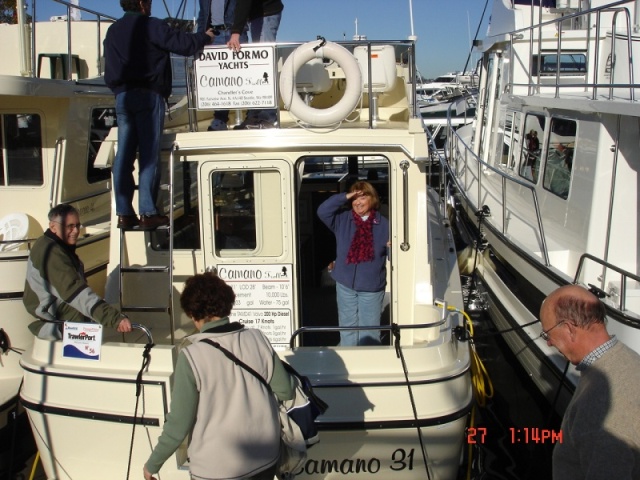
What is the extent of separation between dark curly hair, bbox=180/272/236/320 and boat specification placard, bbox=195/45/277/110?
6.90 feet

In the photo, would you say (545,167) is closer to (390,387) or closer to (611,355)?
(390,387)

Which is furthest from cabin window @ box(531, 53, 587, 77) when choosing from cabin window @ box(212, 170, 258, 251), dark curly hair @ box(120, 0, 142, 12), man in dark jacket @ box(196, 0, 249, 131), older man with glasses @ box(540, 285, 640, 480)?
older man with glasses @ box(540, 285, 640, 480)

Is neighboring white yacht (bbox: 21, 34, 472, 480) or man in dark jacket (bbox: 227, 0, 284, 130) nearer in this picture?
neighboring white yacht (bbox: 21, 34, 472, 480)

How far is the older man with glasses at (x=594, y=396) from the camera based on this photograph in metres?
2.13

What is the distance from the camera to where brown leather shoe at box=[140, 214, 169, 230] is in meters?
4.70

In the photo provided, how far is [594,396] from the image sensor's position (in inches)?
86.9

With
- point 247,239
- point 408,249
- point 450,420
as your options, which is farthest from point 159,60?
point 450,420

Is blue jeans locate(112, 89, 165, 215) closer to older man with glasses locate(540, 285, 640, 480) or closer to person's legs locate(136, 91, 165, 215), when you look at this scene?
person's legs locate(136, 91, 165, 215)

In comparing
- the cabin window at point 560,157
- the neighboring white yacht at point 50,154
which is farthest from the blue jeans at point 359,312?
the cabin window at point 560,157

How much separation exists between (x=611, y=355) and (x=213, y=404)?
160 centimetres

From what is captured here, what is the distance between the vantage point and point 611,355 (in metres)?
2.25

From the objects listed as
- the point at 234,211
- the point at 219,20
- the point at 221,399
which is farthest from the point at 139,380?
the point at 219,20

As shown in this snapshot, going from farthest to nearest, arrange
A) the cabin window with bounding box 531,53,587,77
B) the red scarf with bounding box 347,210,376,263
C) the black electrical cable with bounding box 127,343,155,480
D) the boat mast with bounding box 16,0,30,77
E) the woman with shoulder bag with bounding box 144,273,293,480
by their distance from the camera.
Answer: the cabin window with bounding box 531,53,587,77, the boat mast with bounding box 16,0,30,77, the red scarf with bounding box 347,210,376,263, the black electrical cable with bounding box 127,343,155,480, the woman with shoulder bag with bounding box 144,273,293,480

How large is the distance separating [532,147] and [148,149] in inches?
210
